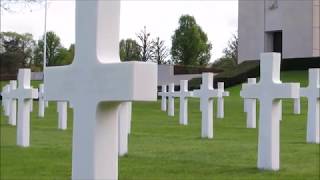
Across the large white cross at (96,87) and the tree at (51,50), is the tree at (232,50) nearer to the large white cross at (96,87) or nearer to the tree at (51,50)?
the tree at (51,50)

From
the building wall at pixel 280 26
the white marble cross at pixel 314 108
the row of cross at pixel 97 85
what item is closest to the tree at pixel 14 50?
the white marble cross at pixel 314 108

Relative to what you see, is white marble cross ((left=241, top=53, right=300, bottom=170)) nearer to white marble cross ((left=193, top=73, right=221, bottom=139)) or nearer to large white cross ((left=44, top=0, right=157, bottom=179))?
white marble cross ((left=193, top=73, right=221, bottom=139))

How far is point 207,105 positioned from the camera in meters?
12.4

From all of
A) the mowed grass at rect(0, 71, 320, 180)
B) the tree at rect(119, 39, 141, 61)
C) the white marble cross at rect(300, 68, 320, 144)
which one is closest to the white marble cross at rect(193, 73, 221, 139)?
the mowed grass at rect(0, 71, 320, 180)

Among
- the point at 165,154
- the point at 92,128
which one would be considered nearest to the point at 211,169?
the point at 165,154

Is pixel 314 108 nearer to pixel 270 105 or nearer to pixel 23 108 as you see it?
pixel 270 105

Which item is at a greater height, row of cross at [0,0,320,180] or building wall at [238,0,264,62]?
building wall at [238,0,264,62]

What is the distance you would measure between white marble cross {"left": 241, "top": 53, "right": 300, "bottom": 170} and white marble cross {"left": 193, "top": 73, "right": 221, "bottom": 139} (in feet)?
13.9

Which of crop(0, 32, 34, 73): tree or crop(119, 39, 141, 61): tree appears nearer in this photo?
crop(119, 39, 141, 61): tree

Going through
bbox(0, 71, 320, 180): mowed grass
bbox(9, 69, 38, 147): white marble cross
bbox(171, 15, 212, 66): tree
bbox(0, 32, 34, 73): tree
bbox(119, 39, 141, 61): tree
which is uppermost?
bbox(171, 15, 212, 66): tree

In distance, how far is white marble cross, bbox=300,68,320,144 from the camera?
36.4 ft

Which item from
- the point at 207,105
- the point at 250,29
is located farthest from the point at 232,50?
the point at 207,105

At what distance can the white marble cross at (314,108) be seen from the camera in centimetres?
1109

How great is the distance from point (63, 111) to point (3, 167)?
700cm
